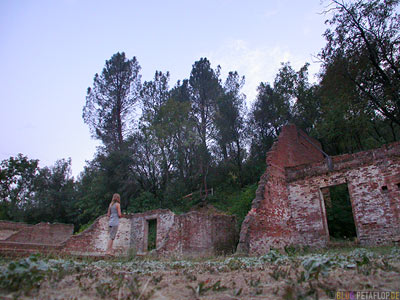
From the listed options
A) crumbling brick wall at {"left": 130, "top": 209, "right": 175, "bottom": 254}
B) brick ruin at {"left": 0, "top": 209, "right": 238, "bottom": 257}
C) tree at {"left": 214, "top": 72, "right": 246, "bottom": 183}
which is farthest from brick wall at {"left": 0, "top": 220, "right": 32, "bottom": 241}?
tree at {"left": 214, "top": 72, "right": 246, "bottom": 183}

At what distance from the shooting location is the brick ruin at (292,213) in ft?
35.8

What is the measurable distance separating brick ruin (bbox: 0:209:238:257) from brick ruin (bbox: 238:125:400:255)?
→ 2.64 metres

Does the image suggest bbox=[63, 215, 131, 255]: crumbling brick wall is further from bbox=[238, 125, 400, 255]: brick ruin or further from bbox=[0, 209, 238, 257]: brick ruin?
bbox=[238, 125, 400, 255]: brick ruin

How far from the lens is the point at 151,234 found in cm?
1741

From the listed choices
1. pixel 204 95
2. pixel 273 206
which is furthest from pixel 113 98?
pixel 273 206

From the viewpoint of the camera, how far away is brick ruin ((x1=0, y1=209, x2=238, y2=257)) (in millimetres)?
12836

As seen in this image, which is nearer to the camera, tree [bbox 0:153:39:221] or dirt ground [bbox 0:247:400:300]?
dirt ground [bbox 0:247:400:300]

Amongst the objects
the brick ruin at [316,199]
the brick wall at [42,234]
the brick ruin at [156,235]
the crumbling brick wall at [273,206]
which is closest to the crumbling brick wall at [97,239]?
the brick ruin at [156,235]

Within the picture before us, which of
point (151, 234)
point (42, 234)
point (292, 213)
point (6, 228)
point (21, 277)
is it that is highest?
point (292, 213)

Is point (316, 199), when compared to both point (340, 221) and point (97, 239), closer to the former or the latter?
point (340, 221)

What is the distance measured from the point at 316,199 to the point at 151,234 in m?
9.89

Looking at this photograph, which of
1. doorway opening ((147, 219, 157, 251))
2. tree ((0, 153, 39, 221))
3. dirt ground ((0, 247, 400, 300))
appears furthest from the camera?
tree ((0, 153, 39, 221))

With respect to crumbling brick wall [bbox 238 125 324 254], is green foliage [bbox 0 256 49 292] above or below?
below

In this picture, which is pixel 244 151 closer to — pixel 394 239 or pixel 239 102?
pixel 239 102
